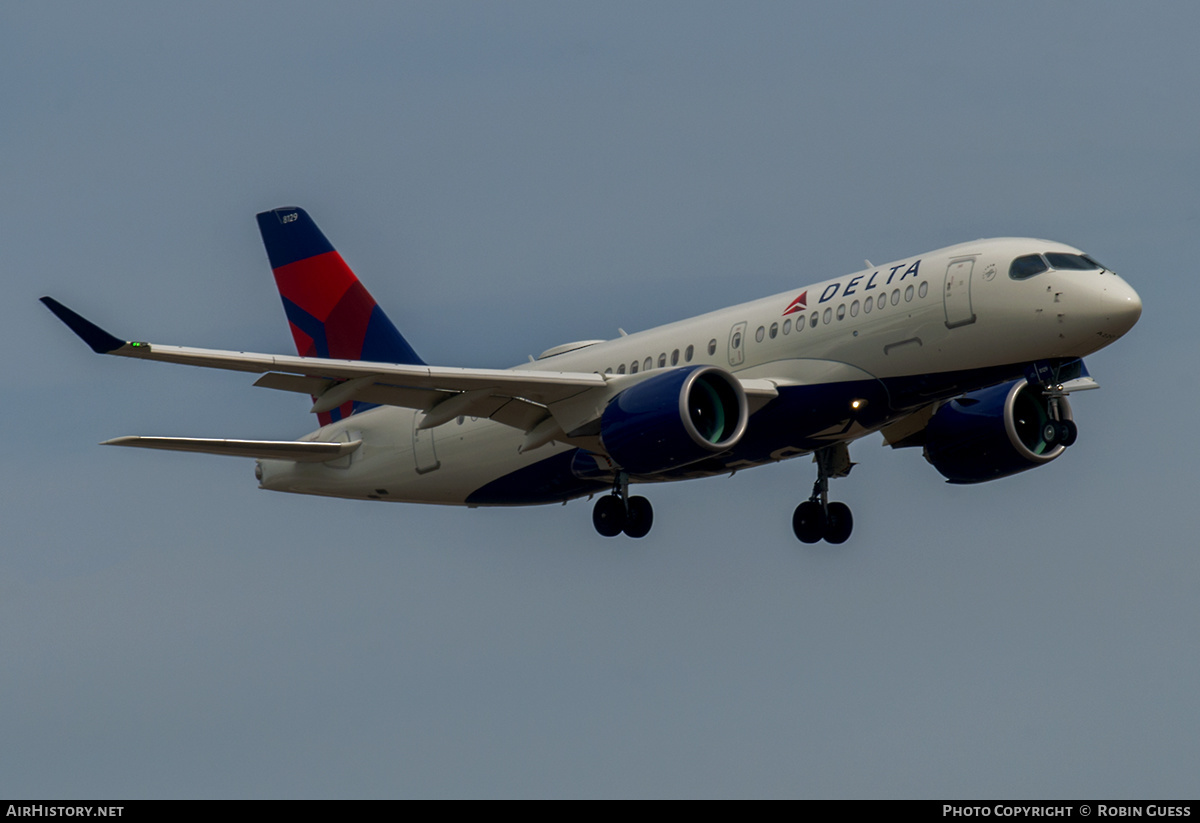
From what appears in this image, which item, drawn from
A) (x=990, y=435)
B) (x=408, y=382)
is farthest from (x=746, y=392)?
(x=990, y=435)

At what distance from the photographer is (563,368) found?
4216cm

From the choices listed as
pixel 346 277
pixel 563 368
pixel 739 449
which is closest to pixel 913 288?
pixel 739 449

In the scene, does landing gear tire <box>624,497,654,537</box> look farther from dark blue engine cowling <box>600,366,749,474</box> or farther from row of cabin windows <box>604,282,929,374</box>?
dark blue engine cowling <box>600,366,749,474</box>

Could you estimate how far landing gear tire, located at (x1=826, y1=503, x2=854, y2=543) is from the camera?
42.7 m

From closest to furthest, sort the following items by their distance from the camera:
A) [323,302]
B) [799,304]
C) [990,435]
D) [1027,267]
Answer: [1027,267] < [799,304] < [990,435] < [323,302]

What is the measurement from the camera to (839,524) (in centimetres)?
4269

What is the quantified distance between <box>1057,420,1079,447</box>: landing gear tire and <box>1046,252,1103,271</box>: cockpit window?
3458mm

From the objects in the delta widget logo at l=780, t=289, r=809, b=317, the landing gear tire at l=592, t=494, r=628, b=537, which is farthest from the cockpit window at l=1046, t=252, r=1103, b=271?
the landing gear tire at l=592, t=494, r=628, b=537

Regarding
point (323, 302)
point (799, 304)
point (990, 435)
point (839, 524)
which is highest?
point (323, 302)

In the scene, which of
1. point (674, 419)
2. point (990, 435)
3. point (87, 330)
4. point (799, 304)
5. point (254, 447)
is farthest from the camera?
point (254, 447)

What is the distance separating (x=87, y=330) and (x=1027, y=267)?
1833 cm

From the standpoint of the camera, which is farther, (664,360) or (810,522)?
(810,522)

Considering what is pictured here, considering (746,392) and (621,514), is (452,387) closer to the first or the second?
(621,514)

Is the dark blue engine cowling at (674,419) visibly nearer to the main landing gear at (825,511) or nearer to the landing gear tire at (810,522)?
the main landing gear at (825,511)
